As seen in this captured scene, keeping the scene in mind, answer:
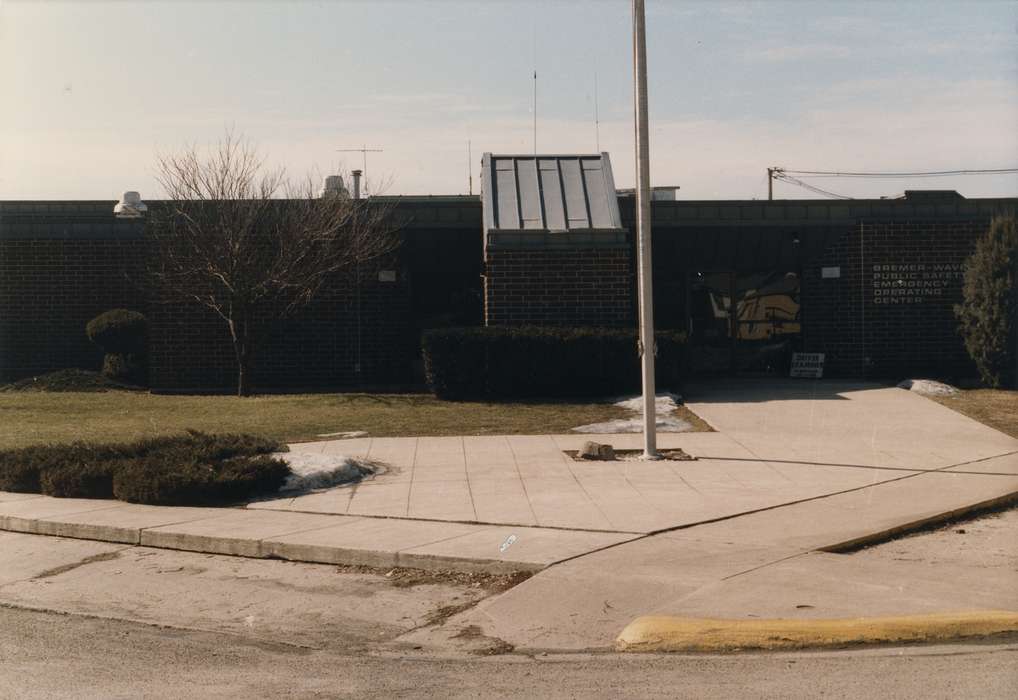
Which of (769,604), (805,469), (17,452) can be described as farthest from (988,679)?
(17,452)

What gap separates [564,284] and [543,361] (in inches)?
80.5

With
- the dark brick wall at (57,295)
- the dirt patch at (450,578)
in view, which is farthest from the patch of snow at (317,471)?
the dark brick wall at (57,295)

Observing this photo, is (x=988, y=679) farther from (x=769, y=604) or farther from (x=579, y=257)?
(x=579, y=257)

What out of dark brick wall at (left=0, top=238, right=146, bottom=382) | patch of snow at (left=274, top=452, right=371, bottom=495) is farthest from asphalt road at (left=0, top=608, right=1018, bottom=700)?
dark brick wall at (left=0, top=238, right=146, bottom=382)

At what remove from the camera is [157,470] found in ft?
38.7

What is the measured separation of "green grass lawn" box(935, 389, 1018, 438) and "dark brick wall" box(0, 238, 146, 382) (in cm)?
1686

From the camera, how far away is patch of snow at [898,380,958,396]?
20.0 meters

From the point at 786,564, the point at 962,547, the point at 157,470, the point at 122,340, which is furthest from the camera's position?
the point at 122,340

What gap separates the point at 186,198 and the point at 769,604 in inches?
704

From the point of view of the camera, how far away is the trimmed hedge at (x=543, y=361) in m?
19.9

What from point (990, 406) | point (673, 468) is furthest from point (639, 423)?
point (990, 406)

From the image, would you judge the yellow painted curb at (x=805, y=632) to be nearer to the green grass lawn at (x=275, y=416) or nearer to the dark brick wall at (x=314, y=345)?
the green grass lawn at (x=275, y=416)

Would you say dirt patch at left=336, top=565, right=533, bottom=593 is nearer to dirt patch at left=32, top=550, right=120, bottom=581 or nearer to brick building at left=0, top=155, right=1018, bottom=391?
dirt patch at left=32, top=550, right=120, bottom=581

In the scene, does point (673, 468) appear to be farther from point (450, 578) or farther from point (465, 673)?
point (465, 673)
